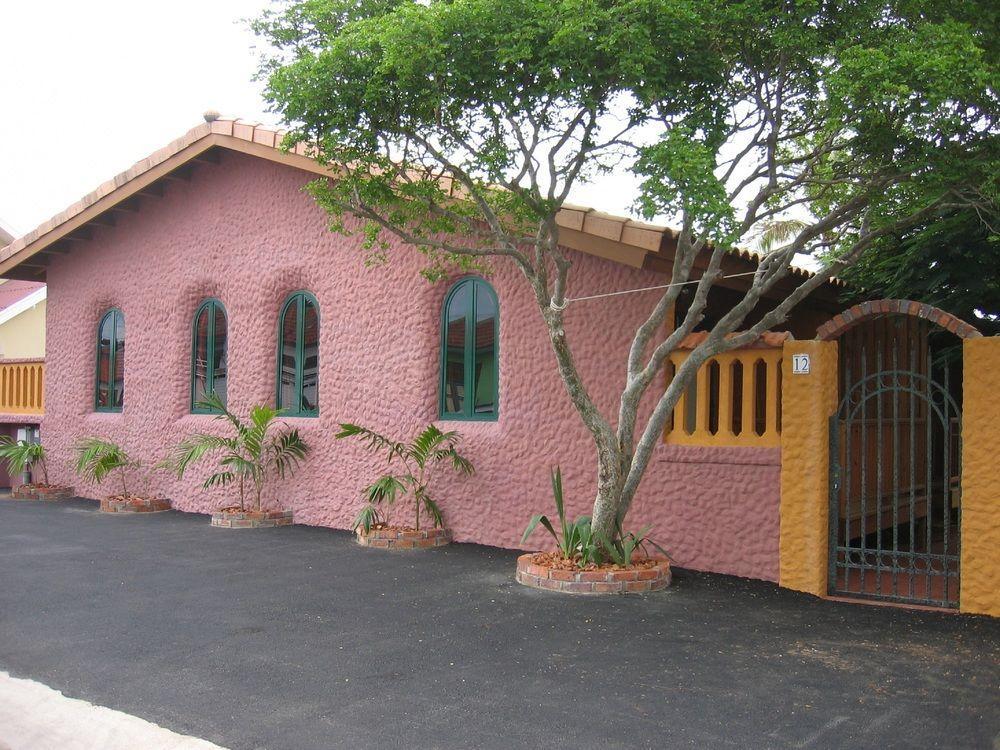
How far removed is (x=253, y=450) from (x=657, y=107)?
6676mm

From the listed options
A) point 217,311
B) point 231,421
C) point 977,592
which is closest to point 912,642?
point 977,592

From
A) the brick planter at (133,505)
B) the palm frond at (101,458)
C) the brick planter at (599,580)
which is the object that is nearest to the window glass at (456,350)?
the brick planter at (599,580)

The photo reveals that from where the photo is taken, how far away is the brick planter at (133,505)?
13320mm

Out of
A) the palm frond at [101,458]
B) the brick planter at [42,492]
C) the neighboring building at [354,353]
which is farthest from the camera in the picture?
the brick planter at [42,492]

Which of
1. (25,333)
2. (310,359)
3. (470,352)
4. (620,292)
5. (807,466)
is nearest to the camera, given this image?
(807,466)

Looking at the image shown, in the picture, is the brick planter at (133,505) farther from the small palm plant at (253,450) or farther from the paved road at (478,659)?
the paved road at (478,659)

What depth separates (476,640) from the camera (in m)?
6.38

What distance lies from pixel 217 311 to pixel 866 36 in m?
9.45

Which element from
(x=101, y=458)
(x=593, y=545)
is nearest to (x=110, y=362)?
(x=101, y=458)

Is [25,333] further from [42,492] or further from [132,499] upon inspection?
[132,499]

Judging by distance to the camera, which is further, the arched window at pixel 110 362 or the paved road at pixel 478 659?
the arched window at pixel 110 362

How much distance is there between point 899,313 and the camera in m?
7.70

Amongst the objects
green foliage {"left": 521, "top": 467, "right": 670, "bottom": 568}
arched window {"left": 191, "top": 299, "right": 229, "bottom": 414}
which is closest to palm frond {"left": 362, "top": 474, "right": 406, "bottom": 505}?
green foliage {"left": 521, "top": 467, "right": 670, "bottom": 568}

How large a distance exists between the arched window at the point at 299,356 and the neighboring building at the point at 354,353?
0.08ft
